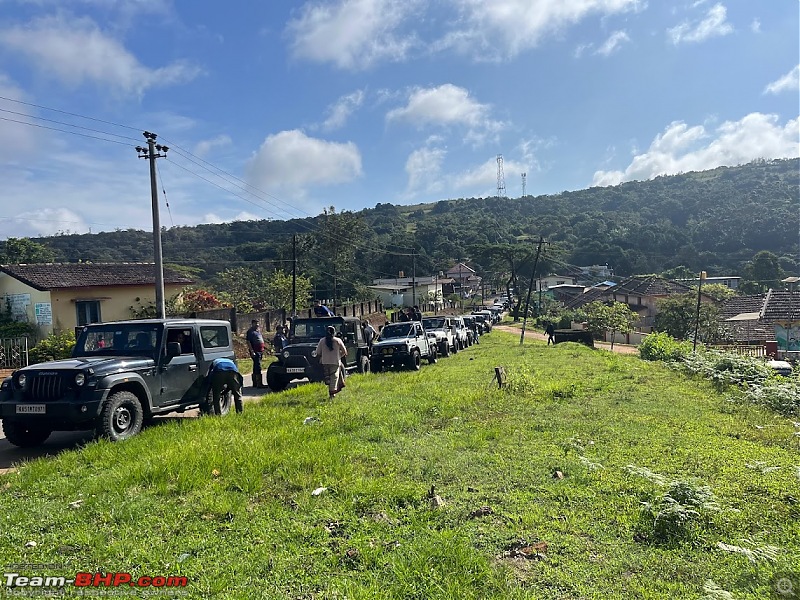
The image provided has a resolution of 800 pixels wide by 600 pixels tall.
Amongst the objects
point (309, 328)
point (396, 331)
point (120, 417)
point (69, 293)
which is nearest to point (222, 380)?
point (120, 417)

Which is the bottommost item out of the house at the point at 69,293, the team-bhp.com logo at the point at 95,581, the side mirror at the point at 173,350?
the team-bhp.com logo at the point at 95,581

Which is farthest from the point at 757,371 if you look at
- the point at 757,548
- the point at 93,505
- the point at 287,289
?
the point at 287,289

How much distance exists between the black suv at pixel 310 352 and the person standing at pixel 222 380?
2788 mm

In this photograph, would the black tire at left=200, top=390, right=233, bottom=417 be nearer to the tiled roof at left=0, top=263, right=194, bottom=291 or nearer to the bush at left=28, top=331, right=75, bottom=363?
the bush at left=28, top=331, right=75, bottom=363

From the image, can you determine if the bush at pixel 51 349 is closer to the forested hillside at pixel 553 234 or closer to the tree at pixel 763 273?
the forested hillside at pixel 553 234

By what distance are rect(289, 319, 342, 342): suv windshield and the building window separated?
14142 millimetres

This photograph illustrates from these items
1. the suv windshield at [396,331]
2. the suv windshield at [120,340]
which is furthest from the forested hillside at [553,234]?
the suv windshield at [120,340]

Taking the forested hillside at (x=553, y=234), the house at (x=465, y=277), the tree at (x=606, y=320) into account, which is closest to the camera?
the tree at (x=606, y=320)

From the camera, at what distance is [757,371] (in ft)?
50.3

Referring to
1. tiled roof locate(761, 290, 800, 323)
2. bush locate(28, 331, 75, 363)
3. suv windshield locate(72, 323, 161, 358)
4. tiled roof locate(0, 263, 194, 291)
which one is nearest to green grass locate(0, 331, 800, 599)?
suv windshield locate(72, 323, 161, 358)

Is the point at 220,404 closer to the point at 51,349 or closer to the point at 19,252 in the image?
the point at 51,349

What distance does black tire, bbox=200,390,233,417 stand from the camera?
990cm

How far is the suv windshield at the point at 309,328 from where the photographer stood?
1519 cm

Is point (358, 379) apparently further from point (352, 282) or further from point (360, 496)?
point (352, 282)
